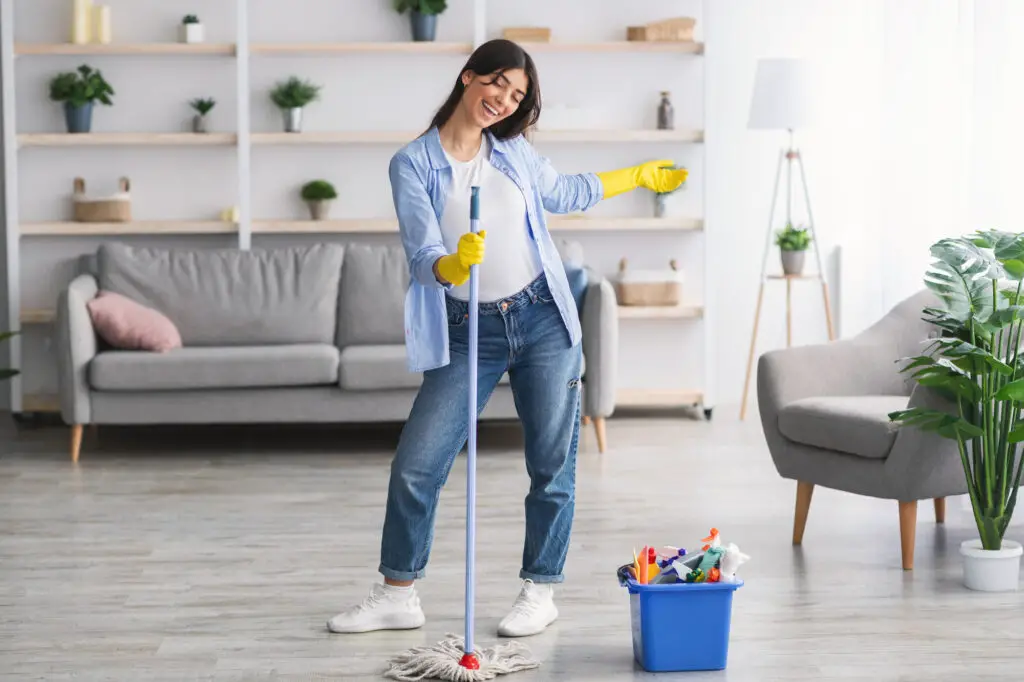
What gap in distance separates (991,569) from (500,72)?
179 centimetres

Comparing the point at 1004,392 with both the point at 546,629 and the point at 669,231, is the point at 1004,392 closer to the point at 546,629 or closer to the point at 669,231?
the point at 546,629

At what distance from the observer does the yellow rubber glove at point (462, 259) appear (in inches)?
104

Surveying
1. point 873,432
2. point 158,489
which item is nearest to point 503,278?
point 873,432

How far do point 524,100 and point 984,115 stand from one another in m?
2.52

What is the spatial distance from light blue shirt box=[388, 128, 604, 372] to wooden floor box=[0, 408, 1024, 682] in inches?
27.5

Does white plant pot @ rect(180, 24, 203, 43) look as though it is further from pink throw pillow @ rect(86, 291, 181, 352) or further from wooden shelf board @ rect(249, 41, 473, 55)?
pink throw pillow @ rect(86, 291, 181, 352)

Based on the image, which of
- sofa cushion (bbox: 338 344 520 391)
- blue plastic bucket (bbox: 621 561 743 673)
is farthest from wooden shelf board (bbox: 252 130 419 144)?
blue plastic bucket (bbox: 621 561 743 673)

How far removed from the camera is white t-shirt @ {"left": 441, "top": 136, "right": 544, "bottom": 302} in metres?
2.92

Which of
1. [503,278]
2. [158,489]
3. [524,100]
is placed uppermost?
[524,100]

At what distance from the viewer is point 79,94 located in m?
6.29

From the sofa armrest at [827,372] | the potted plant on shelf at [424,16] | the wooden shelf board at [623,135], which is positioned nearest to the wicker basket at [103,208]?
the potted plant on shelf at [424,16]

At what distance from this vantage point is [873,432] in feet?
12.0

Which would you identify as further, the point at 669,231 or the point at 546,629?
the point at 669,231

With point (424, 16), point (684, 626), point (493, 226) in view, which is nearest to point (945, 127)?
point (424, 16)
